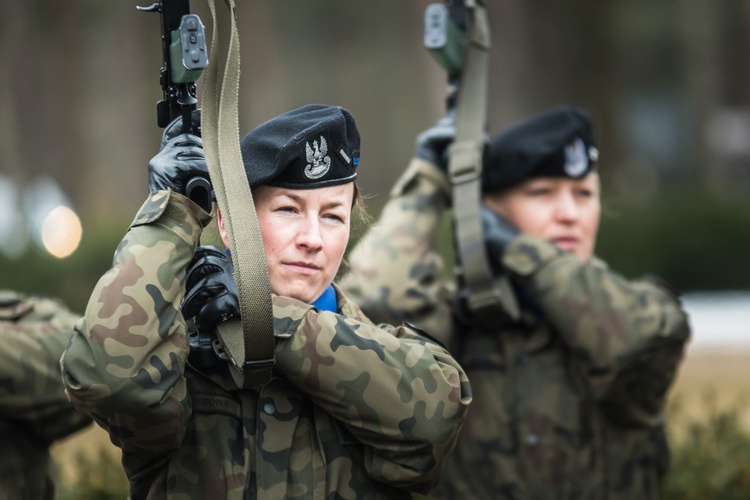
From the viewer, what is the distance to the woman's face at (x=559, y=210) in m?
4.77

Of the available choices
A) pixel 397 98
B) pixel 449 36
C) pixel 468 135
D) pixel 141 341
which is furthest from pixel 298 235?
pixel 397 98

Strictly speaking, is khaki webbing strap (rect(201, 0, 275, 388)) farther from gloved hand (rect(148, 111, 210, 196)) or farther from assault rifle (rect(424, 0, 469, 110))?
assault rifle (rect(424, 0, 469, 110))

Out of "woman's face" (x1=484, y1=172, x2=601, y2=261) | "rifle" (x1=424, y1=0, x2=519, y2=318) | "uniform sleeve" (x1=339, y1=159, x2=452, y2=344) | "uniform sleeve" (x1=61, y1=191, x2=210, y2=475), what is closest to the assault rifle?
"rifle" (x1=424, y1=0, x2=519, y2=318)

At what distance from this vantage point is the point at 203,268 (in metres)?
3.05

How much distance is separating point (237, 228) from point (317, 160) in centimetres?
33

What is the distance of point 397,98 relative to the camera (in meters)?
31.7

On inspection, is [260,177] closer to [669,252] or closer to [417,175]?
[417,175]

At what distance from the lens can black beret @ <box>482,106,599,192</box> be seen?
4.77 metres

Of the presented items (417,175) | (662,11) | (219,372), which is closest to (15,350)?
(219,372)

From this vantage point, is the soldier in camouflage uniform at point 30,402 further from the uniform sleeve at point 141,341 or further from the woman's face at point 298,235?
the woman's face at point 298,235

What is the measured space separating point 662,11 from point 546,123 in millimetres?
20472

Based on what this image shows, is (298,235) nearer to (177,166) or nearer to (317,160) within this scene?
(317,160)

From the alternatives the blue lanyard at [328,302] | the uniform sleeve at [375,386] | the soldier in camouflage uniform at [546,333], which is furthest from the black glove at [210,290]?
the soldier in camouflage uniform at [546,333]

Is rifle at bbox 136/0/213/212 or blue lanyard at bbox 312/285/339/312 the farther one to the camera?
blue lanyard at bbox 312/285/339/312
